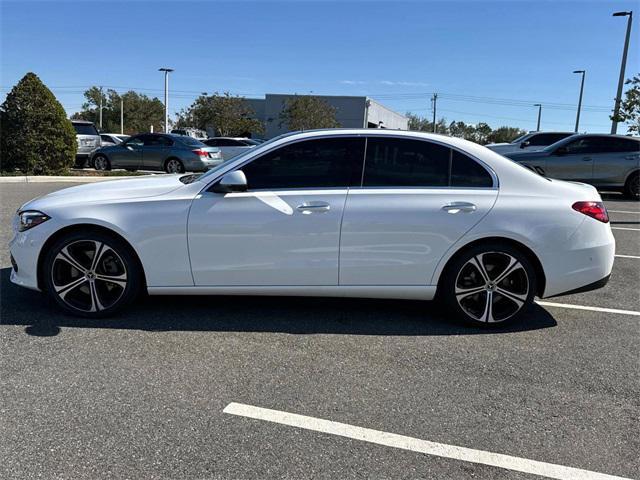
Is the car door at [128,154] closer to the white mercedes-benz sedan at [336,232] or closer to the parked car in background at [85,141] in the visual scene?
the parked car in background at [85,141]

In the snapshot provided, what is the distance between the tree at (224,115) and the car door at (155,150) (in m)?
33.9

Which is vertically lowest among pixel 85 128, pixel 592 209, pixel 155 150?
pixel 592 209

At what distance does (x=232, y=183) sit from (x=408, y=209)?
1371 mm

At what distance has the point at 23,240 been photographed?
164 inches

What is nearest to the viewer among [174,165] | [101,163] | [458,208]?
[458,208]

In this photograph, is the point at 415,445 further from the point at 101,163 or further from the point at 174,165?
the point at 101,163

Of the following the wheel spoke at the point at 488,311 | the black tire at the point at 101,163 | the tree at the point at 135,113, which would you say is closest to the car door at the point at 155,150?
the black tire at the point at 101,163

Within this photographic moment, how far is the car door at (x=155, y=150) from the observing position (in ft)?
56.4

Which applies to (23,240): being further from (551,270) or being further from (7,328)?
(551,270)

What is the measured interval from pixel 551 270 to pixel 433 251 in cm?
97

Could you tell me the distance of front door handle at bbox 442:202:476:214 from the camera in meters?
4.11

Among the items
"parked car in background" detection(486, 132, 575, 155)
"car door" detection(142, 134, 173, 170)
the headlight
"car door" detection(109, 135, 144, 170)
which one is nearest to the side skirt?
the headlight

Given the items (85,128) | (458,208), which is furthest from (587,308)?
(85,128)

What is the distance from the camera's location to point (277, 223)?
13.3 ft
